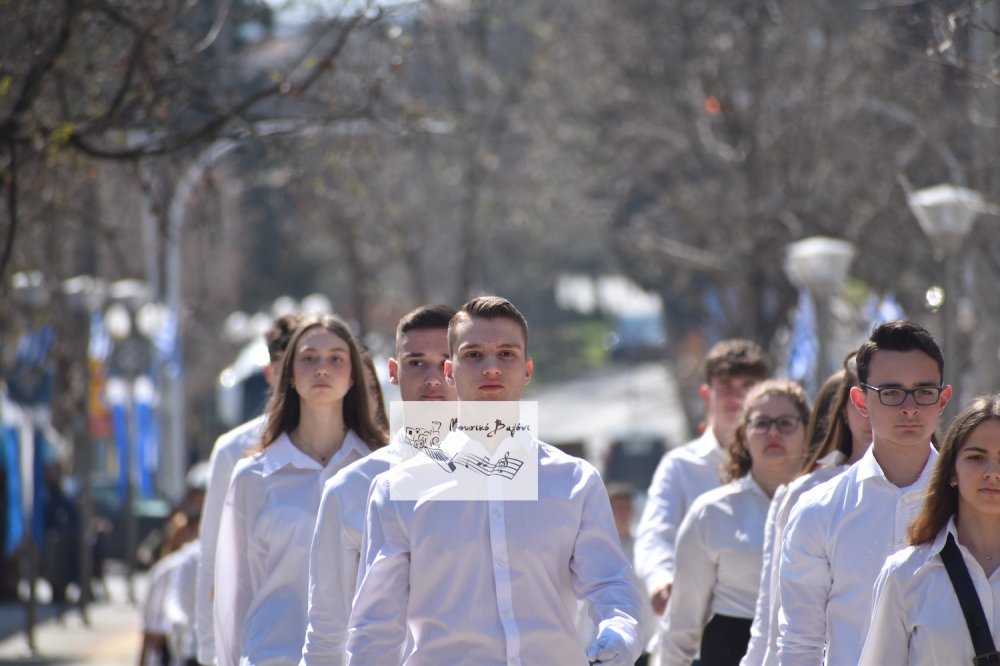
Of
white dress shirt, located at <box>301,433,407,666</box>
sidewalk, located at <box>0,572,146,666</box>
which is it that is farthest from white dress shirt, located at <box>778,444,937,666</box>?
sidewalk, located at <box>0,572,146,666</box>

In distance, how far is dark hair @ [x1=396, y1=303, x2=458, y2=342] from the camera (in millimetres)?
5613

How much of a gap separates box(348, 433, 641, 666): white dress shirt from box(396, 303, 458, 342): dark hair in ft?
3.58

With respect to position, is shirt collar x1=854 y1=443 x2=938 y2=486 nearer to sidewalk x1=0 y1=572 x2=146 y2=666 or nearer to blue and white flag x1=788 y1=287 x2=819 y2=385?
sidewalk x1=0 y1=572 x2=146 y2=666

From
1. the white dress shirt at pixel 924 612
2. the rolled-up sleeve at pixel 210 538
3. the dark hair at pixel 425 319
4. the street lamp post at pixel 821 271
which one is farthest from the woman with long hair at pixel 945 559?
the street lamp post at pixel 821 271

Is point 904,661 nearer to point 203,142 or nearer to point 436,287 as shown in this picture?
point 203,142

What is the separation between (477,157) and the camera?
28.2 metres

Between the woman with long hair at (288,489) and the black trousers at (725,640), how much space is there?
1.55 m

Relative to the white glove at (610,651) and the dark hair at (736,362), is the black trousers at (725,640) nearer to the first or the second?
the dark hair at (736,362)

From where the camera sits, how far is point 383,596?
454 cm

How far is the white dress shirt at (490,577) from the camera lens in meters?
4.48

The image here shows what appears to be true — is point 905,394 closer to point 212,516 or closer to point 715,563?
point 715,563

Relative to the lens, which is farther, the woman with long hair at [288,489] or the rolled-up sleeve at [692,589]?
the rolled-up sleeve at [692,589]

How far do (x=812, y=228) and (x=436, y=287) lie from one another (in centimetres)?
1683

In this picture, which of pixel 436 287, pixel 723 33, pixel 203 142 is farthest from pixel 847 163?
pixel 436 287
